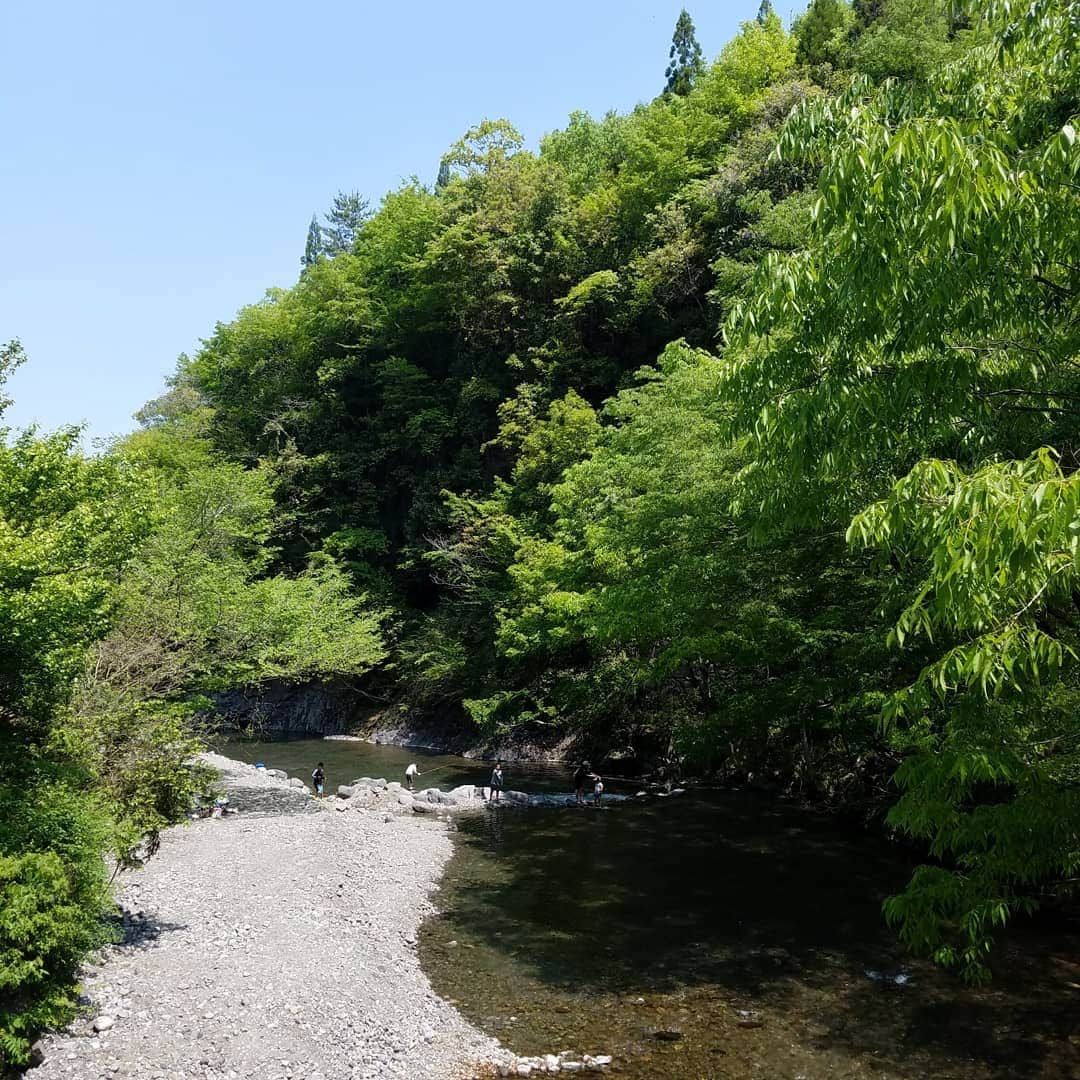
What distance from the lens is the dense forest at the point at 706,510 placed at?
15.6ft

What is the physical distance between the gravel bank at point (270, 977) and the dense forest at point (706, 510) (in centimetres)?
107

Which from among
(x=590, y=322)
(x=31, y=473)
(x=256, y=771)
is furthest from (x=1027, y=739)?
(x=590, y=322)

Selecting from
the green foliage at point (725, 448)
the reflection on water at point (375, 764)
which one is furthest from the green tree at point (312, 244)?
the reflection on water at point (375, 764)

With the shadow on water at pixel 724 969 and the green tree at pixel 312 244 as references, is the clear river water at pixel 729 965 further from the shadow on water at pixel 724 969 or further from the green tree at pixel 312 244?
the green tree at pixel 312 244

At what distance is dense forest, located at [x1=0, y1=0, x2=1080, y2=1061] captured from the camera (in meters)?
4.77

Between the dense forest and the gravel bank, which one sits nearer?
the dense forest

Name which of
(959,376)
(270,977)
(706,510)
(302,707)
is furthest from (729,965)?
(302,707)

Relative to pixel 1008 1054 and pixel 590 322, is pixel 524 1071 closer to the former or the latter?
pixel 1008 1054

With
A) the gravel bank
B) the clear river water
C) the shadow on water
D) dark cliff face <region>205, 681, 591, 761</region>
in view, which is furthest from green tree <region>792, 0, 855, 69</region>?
the gravel bank

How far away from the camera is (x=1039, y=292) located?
18.0 ft

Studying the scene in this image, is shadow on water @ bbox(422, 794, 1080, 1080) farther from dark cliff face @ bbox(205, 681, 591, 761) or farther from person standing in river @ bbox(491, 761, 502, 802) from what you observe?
dark cliff face @ bbox(205, 681, 591, 761)

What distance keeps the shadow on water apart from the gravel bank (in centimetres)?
74

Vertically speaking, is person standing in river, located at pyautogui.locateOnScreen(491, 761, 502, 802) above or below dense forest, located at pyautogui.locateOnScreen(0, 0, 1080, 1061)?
below

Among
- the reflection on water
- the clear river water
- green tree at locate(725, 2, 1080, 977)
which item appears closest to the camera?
green tree at locate(725, 2, 1080, 977)
